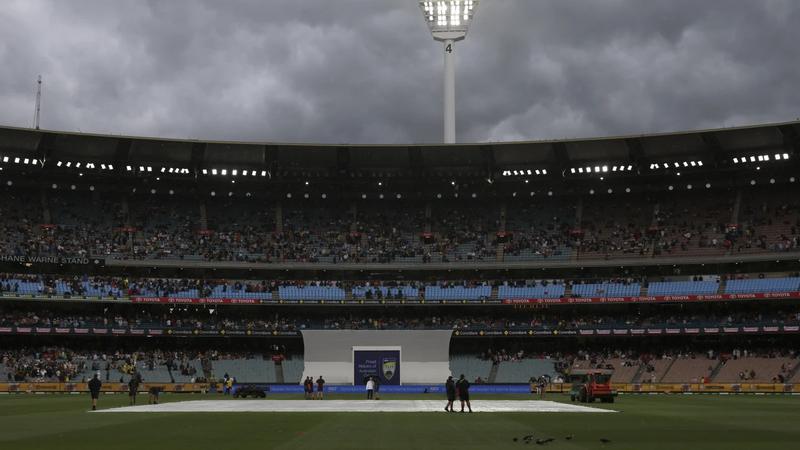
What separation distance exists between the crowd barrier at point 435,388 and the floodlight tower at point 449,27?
88.6 ft

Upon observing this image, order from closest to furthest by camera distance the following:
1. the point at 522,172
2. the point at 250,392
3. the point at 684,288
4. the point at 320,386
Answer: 1. the point at 320,386
2. the point at 250,392
3. the point at 684,288
4. the point at 522,172

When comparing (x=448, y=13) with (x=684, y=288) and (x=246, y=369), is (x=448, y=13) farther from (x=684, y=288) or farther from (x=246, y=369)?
(x=246, y=369)

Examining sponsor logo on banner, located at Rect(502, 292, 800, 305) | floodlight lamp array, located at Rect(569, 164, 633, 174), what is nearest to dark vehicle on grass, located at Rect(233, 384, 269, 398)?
sponsor logo on banner, located at Rect(502, 292, 800, 305)

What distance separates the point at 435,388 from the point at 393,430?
46.2 m

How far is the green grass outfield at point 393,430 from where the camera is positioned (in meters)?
21.2

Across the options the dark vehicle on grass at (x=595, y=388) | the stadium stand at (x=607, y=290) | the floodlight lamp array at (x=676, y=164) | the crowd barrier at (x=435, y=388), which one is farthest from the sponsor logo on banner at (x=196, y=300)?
the floodlight lamp array at (x=676, y=164)

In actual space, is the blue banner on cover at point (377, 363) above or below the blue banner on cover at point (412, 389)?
above

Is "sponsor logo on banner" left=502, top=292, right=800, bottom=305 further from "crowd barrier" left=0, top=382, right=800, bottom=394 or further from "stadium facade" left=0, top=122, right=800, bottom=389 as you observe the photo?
"crowd barrier" left=0, top=382, right=800, bottom=394

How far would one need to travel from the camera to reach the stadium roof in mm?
80062

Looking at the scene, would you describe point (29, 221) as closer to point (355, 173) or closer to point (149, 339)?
point (149, 339)

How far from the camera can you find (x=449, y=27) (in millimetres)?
83812

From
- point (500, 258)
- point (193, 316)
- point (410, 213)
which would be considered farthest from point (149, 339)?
point (500, 258)

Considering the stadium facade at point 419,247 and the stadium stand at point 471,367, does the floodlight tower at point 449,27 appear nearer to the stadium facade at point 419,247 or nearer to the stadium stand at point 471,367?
the stadium facade at point 419,247

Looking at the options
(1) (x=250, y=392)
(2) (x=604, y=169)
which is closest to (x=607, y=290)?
(2) (x=604, y=169)
